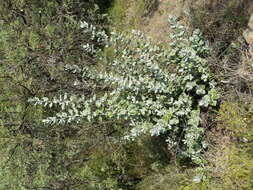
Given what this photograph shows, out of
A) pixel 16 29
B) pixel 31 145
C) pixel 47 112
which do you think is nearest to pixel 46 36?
pixel 16 29

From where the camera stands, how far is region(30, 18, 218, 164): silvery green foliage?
4.68 meters

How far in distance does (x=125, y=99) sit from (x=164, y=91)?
0.60 meters

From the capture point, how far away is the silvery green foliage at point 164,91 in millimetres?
4684

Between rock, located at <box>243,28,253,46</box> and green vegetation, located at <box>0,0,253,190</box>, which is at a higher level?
rock, located at <box>243,28,253,46</box>

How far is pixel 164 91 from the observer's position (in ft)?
15.6

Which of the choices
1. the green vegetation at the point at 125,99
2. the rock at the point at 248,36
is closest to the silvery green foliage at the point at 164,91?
the green vegetation at the point at 125,99

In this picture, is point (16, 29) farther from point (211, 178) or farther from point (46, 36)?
point (211, 178)

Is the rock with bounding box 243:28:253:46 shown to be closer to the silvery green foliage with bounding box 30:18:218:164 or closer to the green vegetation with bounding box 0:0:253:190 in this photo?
the green vegetation with bounding box 0:0:253:190

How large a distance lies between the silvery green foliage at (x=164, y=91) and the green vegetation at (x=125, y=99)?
0.05 feet

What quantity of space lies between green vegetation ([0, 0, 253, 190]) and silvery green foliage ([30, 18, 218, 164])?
14 millimetres

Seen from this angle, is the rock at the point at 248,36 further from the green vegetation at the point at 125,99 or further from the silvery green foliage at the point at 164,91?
the silvery green foliage at the point at 164,91

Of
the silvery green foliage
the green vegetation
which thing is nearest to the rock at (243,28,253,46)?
the green vegetation

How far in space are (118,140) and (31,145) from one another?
1469 mm

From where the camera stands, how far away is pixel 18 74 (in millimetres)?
5949
